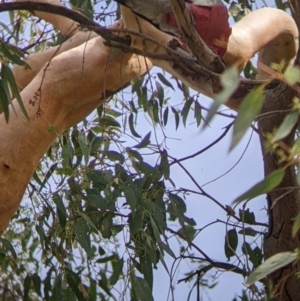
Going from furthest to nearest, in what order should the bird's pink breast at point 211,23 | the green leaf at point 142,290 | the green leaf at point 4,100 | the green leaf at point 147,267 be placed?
the green leaf at point 147,267 < the green leaf at point 142,290 < the bird's pink breast at point 211,23 < the green leaf at point 4,100

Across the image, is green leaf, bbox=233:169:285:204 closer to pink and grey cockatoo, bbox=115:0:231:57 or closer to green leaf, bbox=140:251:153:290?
pink and grey cockatoo, bbox=115:0:231:57

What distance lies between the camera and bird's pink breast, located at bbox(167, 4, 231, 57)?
139cm

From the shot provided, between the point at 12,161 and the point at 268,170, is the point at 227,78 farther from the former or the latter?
the point at 268,170

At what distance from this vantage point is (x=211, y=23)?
1.41 meters

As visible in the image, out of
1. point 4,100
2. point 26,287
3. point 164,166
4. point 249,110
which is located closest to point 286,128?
point 249,110

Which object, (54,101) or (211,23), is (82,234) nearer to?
(54,101)

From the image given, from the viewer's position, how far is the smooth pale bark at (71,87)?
4.74 ft

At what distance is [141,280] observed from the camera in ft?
5.32

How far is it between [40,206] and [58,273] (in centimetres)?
29

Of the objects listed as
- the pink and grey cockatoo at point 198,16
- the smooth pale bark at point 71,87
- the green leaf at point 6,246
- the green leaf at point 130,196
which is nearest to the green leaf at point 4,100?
the smooth pale bark at point 71,87

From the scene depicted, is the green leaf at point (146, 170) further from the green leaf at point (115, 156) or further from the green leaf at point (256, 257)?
the green leaf at point (256, 257)

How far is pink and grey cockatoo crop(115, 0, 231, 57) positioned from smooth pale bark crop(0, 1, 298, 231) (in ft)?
0.15

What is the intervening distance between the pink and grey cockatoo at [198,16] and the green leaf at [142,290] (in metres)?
0.52

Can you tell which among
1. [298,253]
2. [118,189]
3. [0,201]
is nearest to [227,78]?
[298,253]
